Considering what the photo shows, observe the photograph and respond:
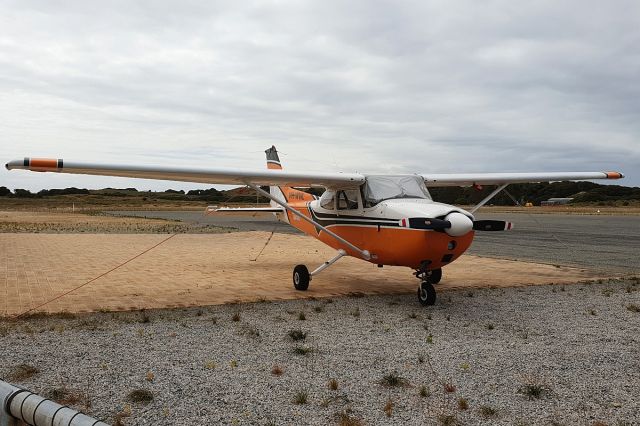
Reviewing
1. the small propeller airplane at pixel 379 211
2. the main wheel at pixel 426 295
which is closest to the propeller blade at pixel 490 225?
the small propeller airplane at pixel 379 211

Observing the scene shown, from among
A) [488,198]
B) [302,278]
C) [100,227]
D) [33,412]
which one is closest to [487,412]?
[33,412]

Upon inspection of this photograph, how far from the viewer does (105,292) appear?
10.3 metres

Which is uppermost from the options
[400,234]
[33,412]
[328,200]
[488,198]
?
[488,198]

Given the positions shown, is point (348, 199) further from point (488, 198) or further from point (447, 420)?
point (447, 420)

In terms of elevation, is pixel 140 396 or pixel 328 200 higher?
pixel 328 200

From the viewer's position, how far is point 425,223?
28.0ft

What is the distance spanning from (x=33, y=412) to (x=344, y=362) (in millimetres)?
3921

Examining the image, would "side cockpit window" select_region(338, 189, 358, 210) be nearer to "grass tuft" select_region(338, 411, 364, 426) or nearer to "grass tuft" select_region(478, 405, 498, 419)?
"grass tuft" select_region(478, 405, 498, 419)

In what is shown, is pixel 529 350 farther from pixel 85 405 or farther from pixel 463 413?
pixel 85 405

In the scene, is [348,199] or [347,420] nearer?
[347,420]

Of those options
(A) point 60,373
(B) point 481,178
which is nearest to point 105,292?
(A) point 60,373

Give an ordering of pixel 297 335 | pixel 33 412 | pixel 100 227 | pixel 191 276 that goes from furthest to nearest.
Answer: pixel 100 227
pixel 191 276
pixel 297 335
pixel 33 412

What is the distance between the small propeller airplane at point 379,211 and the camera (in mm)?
8570

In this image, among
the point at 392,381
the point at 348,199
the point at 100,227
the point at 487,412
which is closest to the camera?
the point at 487,412
